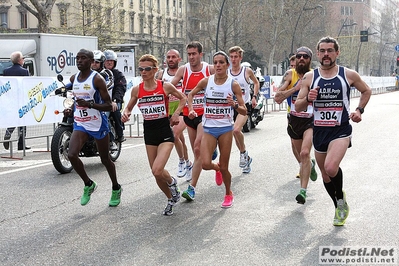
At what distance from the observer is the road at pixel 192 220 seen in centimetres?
599

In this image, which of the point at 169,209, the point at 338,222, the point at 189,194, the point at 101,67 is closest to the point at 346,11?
the point at 101,67

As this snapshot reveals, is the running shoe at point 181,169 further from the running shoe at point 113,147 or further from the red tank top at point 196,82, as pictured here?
the running shoe at point 113,147

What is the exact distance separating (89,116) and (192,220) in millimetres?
1841

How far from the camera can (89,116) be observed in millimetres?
8312

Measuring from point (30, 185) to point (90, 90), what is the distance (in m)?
2.47

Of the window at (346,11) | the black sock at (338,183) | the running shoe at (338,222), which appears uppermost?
the window at (346,11)

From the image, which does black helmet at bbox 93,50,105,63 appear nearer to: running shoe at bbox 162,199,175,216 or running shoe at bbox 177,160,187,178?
running shoe at bbox 177,160,187,178

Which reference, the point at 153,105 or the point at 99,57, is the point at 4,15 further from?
the point at 153,105

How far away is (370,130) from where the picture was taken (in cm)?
1888

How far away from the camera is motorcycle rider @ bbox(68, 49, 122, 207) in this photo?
8.11 meters

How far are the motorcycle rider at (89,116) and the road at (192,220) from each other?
0.29 m

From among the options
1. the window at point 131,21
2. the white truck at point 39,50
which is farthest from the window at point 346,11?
the white truck at point 39,50

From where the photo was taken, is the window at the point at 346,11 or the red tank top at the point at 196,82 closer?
the red tank top at the point at 196,82

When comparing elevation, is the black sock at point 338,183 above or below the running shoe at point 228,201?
above
